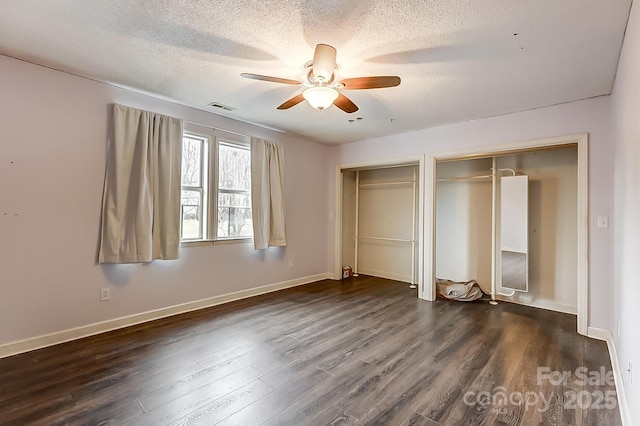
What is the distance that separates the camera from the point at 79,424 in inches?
67.6

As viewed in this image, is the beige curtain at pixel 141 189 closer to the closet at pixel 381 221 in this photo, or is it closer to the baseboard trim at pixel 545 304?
the closet at pixel 381 221

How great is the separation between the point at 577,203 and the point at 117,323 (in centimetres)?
528

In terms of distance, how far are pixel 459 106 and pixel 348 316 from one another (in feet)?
9.22

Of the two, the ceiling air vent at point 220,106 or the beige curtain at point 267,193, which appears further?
the beige curtain at point 267,193

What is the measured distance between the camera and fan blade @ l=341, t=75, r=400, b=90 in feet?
7.32

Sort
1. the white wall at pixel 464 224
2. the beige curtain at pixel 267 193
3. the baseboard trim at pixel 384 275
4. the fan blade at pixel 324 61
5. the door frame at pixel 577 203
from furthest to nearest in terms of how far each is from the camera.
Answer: the baseboard trim at pixel 384 275 < the white wall at pixel 464 224 < the beige curtain at pixel 267 193 < the door frame at pixel 577 203 < the fan blade at pixel 324 61

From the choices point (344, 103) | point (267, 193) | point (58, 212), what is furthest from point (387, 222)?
point (58, 212)

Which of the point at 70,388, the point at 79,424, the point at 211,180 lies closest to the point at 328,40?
the point at 211,180

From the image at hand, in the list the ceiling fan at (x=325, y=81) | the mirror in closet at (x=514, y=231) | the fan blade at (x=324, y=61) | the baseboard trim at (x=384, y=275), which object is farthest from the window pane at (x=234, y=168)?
the mirror in closet at (x=514, y=231)

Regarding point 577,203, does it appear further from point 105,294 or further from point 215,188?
point 105,294

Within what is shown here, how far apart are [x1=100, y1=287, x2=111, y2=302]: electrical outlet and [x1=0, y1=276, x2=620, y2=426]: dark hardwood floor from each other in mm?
358

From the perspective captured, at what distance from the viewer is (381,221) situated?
581 cm

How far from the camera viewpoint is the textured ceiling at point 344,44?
74.1 inches

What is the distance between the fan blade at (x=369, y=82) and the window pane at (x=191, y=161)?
233 centimetres
